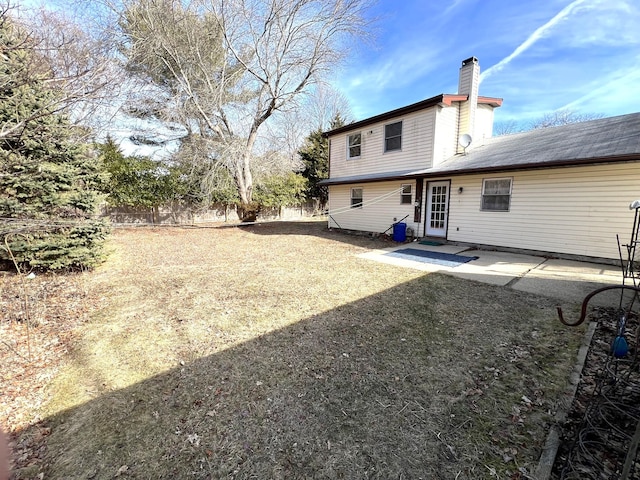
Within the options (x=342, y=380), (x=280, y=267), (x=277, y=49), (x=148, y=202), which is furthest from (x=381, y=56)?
(x=342, y=380)

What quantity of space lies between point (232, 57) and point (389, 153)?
8744 millimetres

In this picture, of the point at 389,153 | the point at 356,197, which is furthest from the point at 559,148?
the point at 356,197

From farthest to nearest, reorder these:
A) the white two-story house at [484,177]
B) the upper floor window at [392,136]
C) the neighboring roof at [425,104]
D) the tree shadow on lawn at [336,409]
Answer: the upper floor window at [392,136] → the neighboring roof at [425,104] → the white two-story house at [484,177] → the tree shadow on lawn at [336,409]

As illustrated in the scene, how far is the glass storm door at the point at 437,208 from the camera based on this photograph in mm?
9272

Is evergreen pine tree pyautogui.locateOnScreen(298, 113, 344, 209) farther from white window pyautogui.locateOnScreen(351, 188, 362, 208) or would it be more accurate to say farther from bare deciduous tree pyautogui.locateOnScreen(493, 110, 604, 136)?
bare deciduous tree pyautogui.locateOnScreen(493, 110, 604, 136)

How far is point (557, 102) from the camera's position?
66.3ft

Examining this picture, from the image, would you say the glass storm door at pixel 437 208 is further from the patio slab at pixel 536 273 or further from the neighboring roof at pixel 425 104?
the neighboring roof at pixel 425 104

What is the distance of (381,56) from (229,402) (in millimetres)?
15441

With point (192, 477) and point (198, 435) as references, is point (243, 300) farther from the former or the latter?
point (192, 477)

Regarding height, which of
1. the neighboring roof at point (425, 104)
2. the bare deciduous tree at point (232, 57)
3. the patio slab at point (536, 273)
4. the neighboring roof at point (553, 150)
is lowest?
the patio slab at point (536, 273)

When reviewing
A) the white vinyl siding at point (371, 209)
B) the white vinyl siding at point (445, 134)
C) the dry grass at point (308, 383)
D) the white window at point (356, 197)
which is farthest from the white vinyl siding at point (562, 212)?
the white window at point (356, 197)

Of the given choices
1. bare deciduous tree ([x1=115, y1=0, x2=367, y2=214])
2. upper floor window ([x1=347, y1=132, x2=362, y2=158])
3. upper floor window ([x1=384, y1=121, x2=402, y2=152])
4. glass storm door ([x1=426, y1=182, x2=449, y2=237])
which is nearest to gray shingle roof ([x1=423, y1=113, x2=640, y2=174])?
glass storm door ([x1=426, y1=182, x2=449, y2=237])

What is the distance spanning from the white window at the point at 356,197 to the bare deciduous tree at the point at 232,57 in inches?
212

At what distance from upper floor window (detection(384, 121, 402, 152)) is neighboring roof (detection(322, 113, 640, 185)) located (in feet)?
3.60
